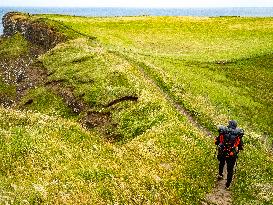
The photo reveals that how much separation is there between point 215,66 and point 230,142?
3270 centimetres

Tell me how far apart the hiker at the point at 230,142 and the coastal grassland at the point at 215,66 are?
164cm

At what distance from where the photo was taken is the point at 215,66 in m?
53.9

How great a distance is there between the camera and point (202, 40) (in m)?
65.8

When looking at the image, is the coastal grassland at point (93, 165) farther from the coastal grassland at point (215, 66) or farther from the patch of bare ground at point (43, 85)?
the patch of bare ground at point (43, 85)

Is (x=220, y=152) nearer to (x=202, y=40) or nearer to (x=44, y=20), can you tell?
(x=202, y=40)

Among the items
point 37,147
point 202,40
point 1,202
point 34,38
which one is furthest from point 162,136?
point 34,38

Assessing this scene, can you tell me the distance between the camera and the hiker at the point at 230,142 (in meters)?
21.9

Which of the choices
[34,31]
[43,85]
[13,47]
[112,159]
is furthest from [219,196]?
[13,47]

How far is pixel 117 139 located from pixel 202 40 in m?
37.1

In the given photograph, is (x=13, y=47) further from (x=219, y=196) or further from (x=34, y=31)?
(x=219, y=196)

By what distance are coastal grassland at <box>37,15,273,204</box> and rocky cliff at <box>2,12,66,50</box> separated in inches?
189

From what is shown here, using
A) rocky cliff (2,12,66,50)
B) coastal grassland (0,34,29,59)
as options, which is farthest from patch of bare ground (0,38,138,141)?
rocky cliff (2,12,66,50)

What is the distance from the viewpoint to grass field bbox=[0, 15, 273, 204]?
19.6 meters

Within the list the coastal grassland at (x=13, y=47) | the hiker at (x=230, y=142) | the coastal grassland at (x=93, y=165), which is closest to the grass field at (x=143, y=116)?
the coastal grassland at (x=93, y=165)
